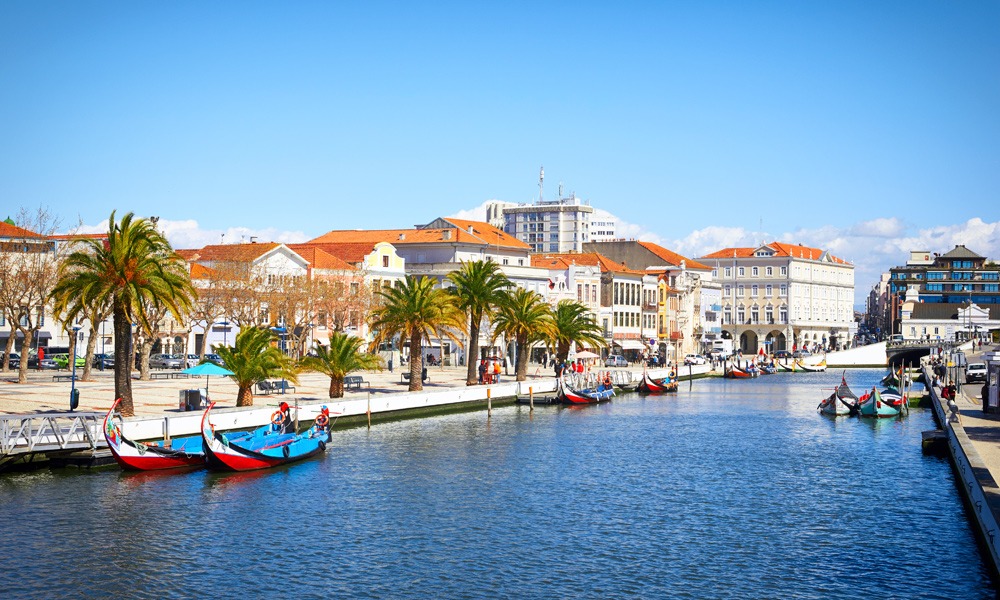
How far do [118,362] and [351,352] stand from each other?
16619mm

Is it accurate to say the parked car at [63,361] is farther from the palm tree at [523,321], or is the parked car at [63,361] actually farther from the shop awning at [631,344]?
the shop awning at [631,344]

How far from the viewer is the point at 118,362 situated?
2021 inches

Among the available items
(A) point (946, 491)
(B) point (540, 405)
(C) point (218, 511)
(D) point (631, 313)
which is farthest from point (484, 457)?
(D) point (631, 313)

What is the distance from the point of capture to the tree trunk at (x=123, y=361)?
50656mm

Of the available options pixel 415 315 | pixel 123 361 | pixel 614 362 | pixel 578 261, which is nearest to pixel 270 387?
pixel 415 315

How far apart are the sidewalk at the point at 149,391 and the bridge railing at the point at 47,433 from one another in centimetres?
788

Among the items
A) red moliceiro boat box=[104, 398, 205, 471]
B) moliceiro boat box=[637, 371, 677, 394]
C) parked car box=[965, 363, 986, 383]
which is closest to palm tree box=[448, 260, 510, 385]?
moliceiro boat box=[637, 371, 677, 394]

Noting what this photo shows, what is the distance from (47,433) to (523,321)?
1830 inches

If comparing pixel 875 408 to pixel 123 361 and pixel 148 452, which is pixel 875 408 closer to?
pixel 123 361

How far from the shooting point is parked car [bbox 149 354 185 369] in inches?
3533

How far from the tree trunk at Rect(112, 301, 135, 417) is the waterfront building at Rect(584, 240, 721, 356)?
102m

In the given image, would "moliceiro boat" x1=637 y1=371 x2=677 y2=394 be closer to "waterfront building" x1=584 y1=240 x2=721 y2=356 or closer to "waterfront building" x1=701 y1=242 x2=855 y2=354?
"waterfront building" x1=584 y1=240 x2=721 y2=356

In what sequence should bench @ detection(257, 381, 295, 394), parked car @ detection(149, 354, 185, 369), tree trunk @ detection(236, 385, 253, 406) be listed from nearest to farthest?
tree trunk @ detection(236, 385, 253, 406)
bench @ detection(257, 381, 295, 394)
parked car @ detection(149, 354, 185, 369)

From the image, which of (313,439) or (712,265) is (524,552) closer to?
(313,439)
